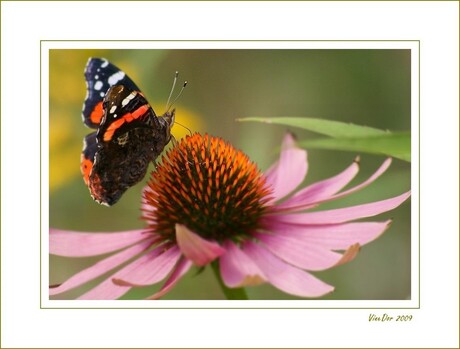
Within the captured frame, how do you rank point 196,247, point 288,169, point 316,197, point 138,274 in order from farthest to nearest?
point 288,169 < point 316,197 < point 138,274 < point 196,247

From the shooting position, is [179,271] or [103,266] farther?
[103,266]

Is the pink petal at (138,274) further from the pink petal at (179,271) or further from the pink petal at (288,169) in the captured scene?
the pink petal at (288,169)

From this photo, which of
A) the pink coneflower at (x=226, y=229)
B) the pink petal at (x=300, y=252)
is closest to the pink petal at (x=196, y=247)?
the pink coneflower at (x=226, y=229)

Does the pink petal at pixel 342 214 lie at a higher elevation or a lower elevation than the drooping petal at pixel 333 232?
higher

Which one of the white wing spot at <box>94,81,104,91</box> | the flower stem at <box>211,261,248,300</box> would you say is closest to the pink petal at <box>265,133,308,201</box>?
the flower stem at <box>211,261,248,300</box>

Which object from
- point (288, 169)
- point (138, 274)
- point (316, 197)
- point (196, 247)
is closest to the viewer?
point (196, 247)

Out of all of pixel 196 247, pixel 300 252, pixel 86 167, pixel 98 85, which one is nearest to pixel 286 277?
pixel 300 252

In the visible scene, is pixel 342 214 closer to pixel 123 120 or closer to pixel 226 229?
pixel 226 229

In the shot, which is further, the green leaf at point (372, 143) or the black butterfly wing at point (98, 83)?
the black butterfly wing at point (98, 83)
